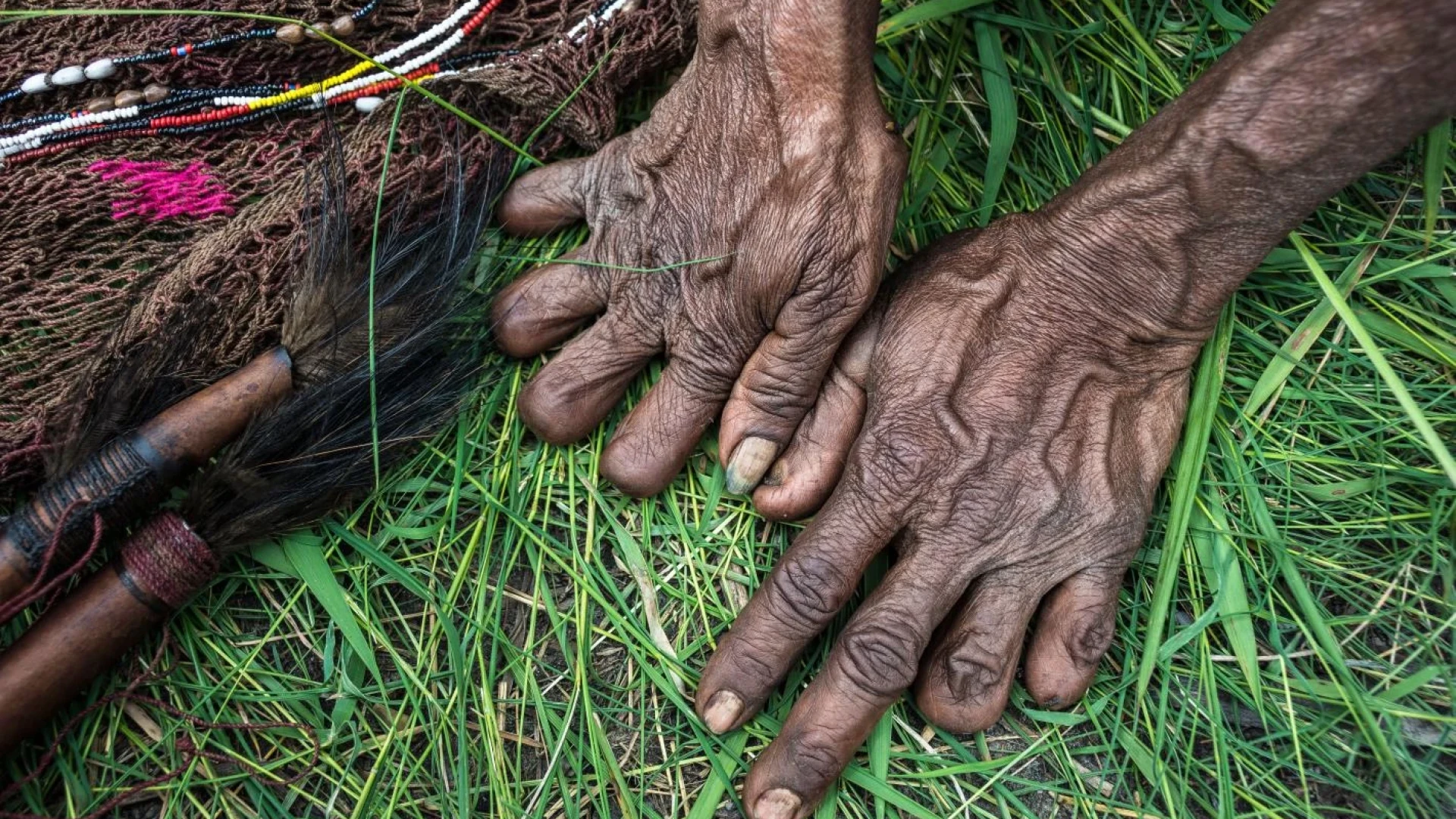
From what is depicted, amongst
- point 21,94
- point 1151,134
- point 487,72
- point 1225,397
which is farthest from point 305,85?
point 1225,397

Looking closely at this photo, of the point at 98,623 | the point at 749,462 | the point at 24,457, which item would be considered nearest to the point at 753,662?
the point at 749,462

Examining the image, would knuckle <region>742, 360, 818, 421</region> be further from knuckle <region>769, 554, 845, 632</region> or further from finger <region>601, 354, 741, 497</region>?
knuckle <region>769, 554, 845, 632</region>

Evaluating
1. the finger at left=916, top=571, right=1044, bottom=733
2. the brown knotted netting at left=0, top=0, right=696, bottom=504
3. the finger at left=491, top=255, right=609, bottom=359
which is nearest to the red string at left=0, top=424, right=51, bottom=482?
the brown knotted netting at left=0, top=0, right=696, bottom=504

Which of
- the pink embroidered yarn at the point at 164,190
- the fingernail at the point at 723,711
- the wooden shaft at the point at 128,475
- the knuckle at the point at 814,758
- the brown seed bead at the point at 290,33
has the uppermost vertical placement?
the brown seed bead at the point at 290,33

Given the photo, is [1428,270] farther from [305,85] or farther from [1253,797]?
[305,85]

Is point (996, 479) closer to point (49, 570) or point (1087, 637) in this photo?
point (1087, 637)

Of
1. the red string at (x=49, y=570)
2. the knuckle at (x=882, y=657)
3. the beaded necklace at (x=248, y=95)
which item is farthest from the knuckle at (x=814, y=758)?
the beaded necklace at (x=248, y=95)

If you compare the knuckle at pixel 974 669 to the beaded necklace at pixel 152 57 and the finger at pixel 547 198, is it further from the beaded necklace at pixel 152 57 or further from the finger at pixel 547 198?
the beaded necklace at pixel 152 57
